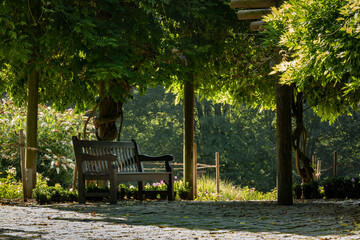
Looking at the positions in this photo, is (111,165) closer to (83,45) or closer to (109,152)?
(109,152)

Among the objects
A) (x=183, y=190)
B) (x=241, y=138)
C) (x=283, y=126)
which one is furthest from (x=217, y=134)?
(x=283, y=126)

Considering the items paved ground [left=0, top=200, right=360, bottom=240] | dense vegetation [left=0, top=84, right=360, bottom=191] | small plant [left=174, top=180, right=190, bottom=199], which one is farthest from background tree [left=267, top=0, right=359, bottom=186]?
dense vegetation [left=0, top=84, right=360, bottom=191]

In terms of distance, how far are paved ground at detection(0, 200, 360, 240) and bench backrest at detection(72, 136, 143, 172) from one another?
1240 millimetres

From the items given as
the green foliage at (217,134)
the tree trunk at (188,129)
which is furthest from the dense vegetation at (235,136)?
the tree trunk at (188,129)

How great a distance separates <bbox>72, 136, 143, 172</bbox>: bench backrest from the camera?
28.0ft

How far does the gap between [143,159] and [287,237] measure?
5267 millimetres

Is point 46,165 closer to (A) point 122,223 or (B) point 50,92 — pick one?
(B) point 50,92

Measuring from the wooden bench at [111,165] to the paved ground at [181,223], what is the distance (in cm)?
82

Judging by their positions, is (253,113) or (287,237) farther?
(253,113)

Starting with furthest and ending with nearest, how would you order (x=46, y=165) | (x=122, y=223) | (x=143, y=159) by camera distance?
(x=46, y=165) < (x=143, y=159) < (x=122, y=223)

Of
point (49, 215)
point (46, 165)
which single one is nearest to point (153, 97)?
point (46, 165)

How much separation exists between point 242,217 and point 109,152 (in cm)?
341

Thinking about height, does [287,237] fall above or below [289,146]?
below

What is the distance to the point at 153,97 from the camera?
1217 inches
